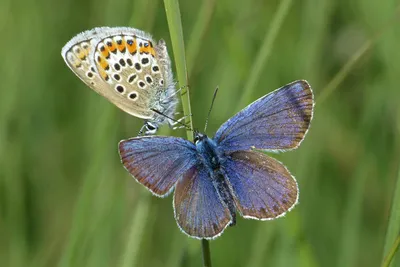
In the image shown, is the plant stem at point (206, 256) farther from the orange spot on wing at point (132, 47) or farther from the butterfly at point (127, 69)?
the orange spot on wing at point (132, 47)

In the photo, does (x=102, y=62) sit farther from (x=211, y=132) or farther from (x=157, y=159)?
(x=211, y=132)

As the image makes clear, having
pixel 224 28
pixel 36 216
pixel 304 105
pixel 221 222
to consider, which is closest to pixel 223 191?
pixel 221 222

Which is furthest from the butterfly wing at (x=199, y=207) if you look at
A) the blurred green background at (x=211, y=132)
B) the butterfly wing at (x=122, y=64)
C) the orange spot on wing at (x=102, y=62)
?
the orange spot on wing at (x=102, y=62)

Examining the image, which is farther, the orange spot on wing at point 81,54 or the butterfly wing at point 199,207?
the orange spot on wing at point 81,54

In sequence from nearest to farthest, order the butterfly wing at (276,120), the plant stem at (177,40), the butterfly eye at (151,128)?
1. the plant stem at (177,40)
2. the butterfly wing at (276,120)
3. the butterfly eye at (151,128)

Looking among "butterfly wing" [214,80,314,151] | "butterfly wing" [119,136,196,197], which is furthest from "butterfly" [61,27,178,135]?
"butterfly wing" [214,80,314,151]

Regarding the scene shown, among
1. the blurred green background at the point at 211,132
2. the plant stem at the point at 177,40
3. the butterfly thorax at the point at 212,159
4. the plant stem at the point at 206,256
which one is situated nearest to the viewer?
the plant stem at the point at 206,256

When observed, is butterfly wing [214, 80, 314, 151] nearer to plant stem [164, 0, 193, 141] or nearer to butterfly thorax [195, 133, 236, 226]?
butterfly thorax [195, 133, 236, 226]
